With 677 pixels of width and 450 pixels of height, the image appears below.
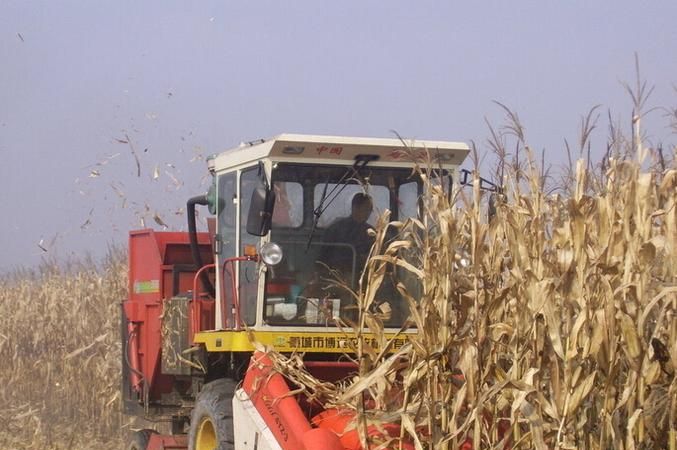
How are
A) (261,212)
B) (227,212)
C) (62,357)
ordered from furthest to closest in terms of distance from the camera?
(62,357), (227,212), (261,212)

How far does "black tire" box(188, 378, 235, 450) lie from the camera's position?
23.1 feet

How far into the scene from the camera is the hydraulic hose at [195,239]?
27.5ft

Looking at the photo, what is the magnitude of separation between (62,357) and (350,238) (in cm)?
745

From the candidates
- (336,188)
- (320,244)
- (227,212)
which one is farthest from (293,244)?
(227,212)

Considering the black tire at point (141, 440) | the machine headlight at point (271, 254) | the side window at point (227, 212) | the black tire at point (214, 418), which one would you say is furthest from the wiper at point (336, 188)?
the black tire at point (141, 440)

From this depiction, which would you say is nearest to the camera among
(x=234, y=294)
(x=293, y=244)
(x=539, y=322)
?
(x=539, y=322)

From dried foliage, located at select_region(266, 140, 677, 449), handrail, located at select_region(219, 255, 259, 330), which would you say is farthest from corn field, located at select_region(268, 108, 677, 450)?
handrail, located at select_region(219, 255, 259, 330)

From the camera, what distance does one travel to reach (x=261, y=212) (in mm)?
6801

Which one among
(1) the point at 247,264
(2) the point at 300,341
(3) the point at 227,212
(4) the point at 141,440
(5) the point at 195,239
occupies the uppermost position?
(3) the point at 227,212

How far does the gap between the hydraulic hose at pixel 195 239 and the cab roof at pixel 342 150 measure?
1.07 m

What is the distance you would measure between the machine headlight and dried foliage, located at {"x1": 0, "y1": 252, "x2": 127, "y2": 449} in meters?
4.93

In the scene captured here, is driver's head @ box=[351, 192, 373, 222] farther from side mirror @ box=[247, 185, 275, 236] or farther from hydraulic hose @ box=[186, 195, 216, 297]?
hydraulic hose @ box=[186, 195, 216, 297]

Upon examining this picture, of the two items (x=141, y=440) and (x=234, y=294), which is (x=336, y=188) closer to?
(x=234, y=294)

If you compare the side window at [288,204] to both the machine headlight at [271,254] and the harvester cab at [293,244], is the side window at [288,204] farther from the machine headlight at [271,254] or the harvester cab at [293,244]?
the machine headlight at [271,254]
